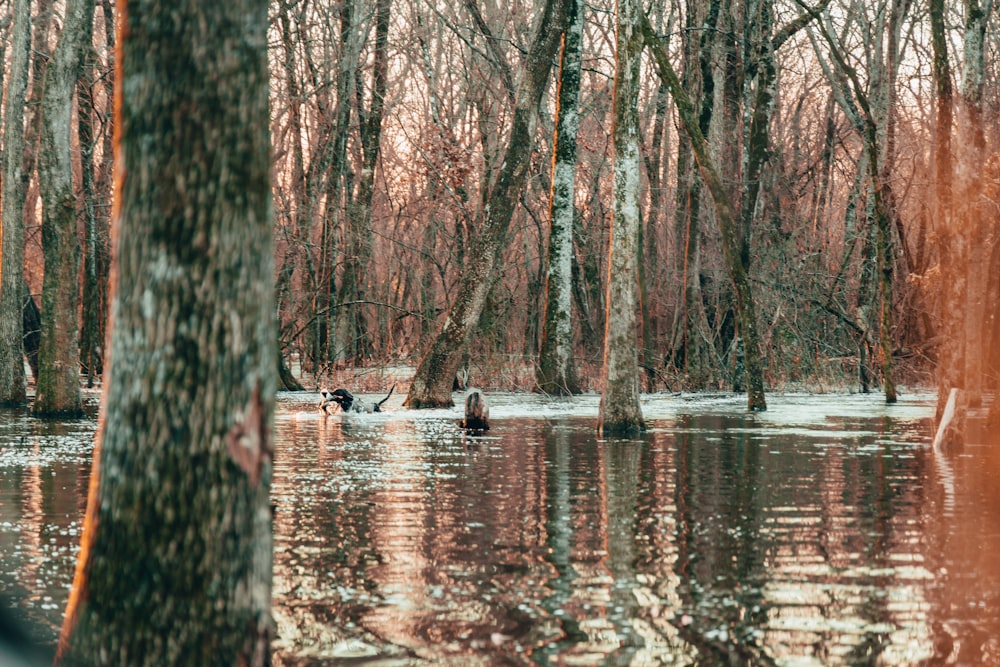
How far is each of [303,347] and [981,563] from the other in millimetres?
34311

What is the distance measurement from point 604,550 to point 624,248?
1044 centimetres

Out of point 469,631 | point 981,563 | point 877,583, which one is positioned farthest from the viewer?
point 981,563

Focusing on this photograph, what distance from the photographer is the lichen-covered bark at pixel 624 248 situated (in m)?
19.7

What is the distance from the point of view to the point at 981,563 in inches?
360

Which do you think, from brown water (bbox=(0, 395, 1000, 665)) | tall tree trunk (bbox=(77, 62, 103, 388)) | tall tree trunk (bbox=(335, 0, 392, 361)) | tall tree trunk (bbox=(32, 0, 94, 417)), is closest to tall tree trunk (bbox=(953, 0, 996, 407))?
brown water (bbox=(0, 395, 1000, 665))

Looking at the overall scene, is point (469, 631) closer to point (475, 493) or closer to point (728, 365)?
point (475, 493)

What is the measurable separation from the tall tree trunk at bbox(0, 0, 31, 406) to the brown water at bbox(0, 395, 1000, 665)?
8.52 meters

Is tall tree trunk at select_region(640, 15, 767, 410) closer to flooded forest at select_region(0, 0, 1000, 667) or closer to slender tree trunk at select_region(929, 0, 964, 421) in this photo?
flooded forest at select_region(0, 0, 1000, 667)

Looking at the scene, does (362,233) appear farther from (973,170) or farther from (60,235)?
(973,170)

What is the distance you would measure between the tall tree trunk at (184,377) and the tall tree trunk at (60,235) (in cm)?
1952

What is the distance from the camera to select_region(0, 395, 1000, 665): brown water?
22.6 ft

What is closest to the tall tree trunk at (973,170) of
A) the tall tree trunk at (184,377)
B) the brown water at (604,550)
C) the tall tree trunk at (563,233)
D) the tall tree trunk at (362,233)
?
the brown water at (604,550)

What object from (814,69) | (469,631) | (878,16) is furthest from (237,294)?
(814,69)

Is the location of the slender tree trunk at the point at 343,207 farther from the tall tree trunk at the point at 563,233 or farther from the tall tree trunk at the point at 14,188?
the tall tree trunk at the point at 14,188
